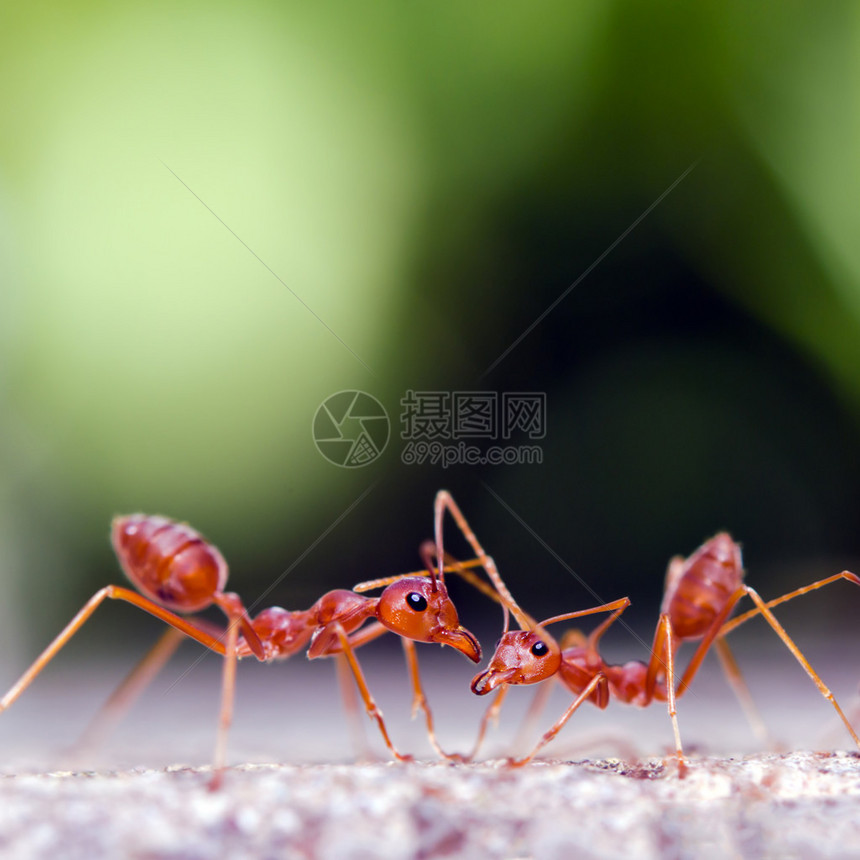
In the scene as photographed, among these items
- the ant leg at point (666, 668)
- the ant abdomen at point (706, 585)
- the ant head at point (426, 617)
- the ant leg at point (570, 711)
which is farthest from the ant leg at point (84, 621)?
the ant abdomen at point (706, 585)

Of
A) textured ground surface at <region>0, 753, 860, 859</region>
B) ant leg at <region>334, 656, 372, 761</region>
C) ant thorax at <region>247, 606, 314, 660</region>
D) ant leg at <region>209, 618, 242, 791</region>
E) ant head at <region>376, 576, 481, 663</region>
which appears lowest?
ant leg at <region>334, 656, 372, 761</region>

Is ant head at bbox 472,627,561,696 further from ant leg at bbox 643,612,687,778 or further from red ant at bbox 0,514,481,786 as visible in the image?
ant leg at bbox 643,612,687,778

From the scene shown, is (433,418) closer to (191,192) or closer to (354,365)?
(354,365)

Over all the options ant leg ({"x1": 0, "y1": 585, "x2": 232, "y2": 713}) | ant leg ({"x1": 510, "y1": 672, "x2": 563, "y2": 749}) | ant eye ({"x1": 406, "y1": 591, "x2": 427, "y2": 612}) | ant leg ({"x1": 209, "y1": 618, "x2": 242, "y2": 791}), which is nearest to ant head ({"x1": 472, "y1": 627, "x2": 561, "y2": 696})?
ant eye ({"x1": 406, "y1": 591, "x2": 427, "y2": 612})

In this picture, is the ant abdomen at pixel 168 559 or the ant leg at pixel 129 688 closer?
the ant abdomen at pixel 168 559

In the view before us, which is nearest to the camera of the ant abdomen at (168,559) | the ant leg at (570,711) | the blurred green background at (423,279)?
the ant leg at (570,711)

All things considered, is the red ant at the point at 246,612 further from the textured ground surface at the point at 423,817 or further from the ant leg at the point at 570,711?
the textured ground surface at the point at 423,817

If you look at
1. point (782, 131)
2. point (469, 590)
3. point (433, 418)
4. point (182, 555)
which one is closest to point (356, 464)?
point (433, 418)
